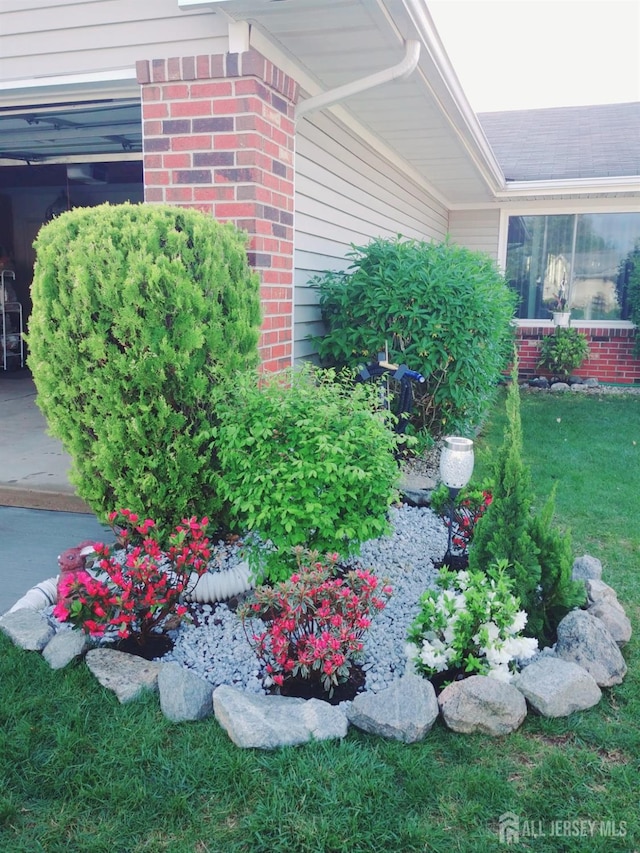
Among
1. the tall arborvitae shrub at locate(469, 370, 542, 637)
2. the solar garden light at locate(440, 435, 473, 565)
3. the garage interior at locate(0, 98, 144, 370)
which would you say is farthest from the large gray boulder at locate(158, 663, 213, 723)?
the garage interior at locate(0, 98, 144, 370)

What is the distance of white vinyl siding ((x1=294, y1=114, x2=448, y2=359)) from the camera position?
4.97m

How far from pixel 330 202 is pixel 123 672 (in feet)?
13.7

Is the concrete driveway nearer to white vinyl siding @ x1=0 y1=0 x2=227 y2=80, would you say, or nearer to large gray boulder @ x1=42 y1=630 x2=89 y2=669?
large gray boulder @ x1=42 y1=630 x2=89 y2=669

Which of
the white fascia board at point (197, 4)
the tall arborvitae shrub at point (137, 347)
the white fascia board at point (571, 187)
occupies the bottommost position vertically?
the tall arborvitae shrub at point (137, 347)

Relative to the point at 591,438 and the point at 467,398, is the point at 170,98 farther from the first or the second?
the point at 591,438

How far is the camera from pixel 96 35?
387cm

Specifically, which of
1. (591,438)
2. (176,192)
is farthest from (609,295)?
(176,192)

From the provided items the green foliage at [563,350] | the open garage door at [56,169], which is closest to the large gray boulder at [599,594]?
the open garage door at [56,169]

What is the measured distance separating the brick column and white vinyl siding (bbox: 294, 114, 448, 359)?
99cm

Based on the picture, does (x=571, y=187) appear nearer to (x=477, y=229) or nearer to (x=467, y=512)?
(x=477, y=229)

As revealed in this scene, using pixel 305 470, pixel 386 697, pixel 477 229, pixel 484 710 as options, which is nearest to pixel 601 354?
pixel 477 229

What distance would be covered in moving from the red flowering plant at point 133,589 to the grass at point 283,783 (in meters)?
0.21

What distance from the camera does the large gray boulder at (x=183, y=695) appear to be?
231 cm

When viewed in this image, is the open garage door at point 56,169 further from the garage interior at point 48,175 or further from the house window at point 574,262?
the house window at point 574,262
